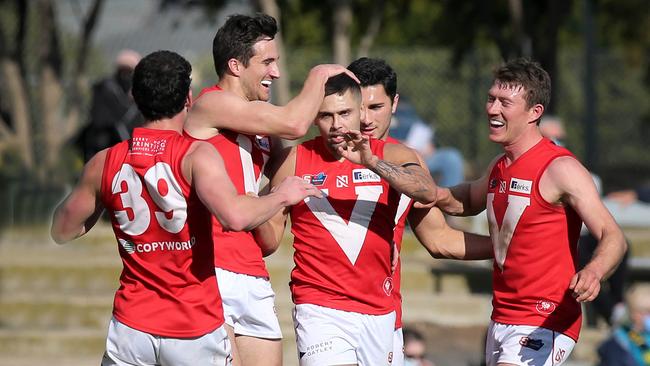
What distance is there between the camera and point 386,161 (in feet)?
18.9

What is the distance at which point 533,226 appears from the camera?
19.2 feet

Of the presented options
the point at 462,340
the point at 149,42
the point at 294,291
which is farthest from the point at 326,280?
the point at 149,42

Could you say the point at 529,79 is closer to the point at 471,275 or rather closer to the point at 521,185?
the point at 521,185

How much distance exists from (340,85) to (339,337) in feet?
3.89

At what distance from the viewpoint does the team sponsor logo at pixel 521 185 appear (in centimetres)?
586

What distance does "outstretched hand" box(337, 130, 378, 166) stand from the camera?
5602mm

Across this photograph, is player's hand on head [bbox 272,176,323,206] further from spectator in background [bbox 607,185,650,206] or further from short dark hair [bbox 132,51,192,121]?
spectator in background [bbox 607,185,650,206]

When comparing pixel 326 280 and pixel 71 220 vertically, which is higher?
pixel 71 220

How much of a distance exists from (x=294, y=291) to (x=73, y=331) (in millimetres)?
5725

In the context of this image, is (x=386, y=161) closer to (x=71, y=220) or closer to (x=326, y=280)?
(x=326, y=280)

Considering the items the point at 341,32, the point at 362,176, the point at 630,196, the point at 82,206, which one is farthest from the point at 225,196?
the point at 341,32

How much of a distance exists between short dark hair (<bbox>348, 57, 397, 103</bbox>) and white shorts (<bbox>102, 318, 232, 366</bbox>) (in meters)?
1.59

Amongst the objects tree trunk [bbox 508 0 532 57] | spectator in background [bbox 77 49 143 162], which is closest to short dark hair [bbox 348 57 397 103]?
spectator in background [bbox 77 49 143 162]

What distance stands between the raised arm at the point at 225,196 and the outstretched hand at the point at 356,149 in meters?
0.51
